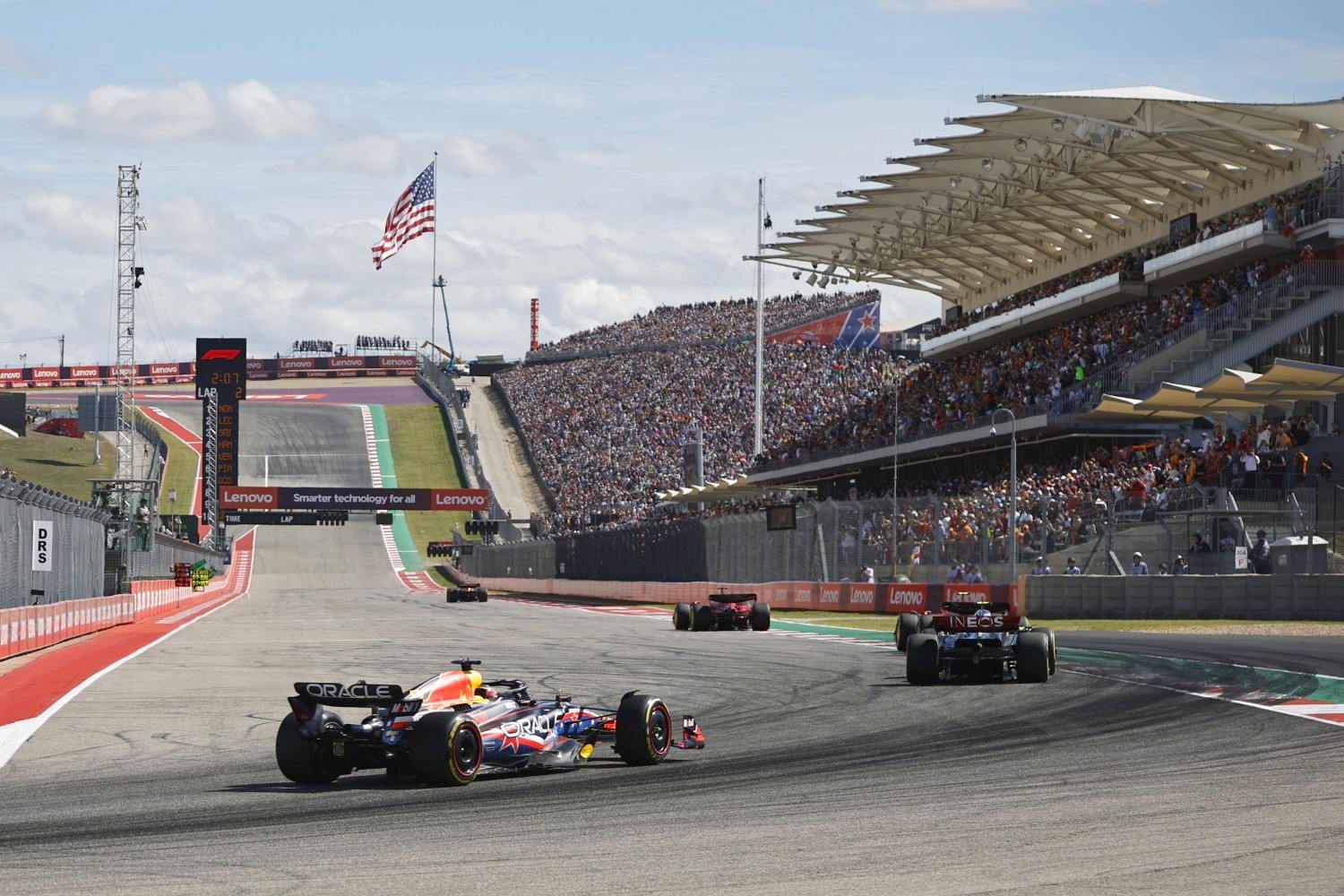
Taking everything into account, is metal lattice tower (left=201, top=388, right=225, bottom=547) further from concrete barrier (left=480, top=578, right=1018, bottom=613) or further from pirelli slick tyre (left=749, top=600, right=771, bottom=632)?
pirelli slick tyre (left=749, top=600, right=771, bottom=632)

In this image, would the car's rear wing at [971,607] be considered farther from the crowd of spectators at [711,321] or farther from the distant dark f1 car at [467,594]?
the crowd of spectators at [711,321]

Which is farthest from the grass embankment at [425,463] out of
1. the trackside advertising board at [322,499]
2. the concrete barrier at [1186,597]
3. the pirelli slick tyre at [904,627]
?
the pirelli slick tyre at [904,627]

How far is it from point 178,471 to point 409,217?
1047 inches

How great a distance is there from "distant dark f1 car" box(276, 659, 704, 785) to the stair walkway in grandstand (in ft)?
252

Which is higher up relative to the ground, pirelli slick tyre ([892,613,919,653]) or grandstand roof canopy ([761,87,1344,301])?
grandstand roof canopy ([761,87,1344,301])

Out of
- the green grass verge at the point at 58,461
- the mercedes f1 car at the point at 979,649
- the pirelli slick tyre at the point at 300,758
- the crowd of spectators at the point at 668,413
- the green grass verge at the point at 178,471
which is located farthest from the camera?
the green grass verge at the point at 178,471

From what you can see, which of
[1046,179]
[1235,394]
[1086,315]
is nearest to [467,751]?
[1235,394]

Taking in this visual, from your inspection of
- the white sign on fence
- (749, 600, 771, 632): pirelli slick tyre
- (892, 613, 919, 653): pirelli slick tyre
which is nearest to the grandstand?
(749, 600, 771, 632): pirelli slick tyre

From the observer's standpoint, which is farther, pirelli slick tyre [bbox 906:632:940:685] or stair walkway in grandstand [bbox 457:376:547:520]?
stair walkway in grandstand [bbox 457:376:547:520]

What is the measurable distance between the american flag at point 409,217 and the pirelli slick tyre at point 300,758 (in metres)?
73.6

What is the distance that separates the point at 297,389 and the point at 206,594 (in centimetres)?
7609

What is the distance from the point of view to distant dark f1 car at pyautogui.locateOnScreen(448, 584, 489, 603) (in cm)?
5366

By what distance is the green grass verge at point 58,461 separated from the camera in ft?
279

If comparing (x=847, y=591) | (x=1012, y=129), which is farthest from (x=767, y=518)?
(x=1012, y=129)
